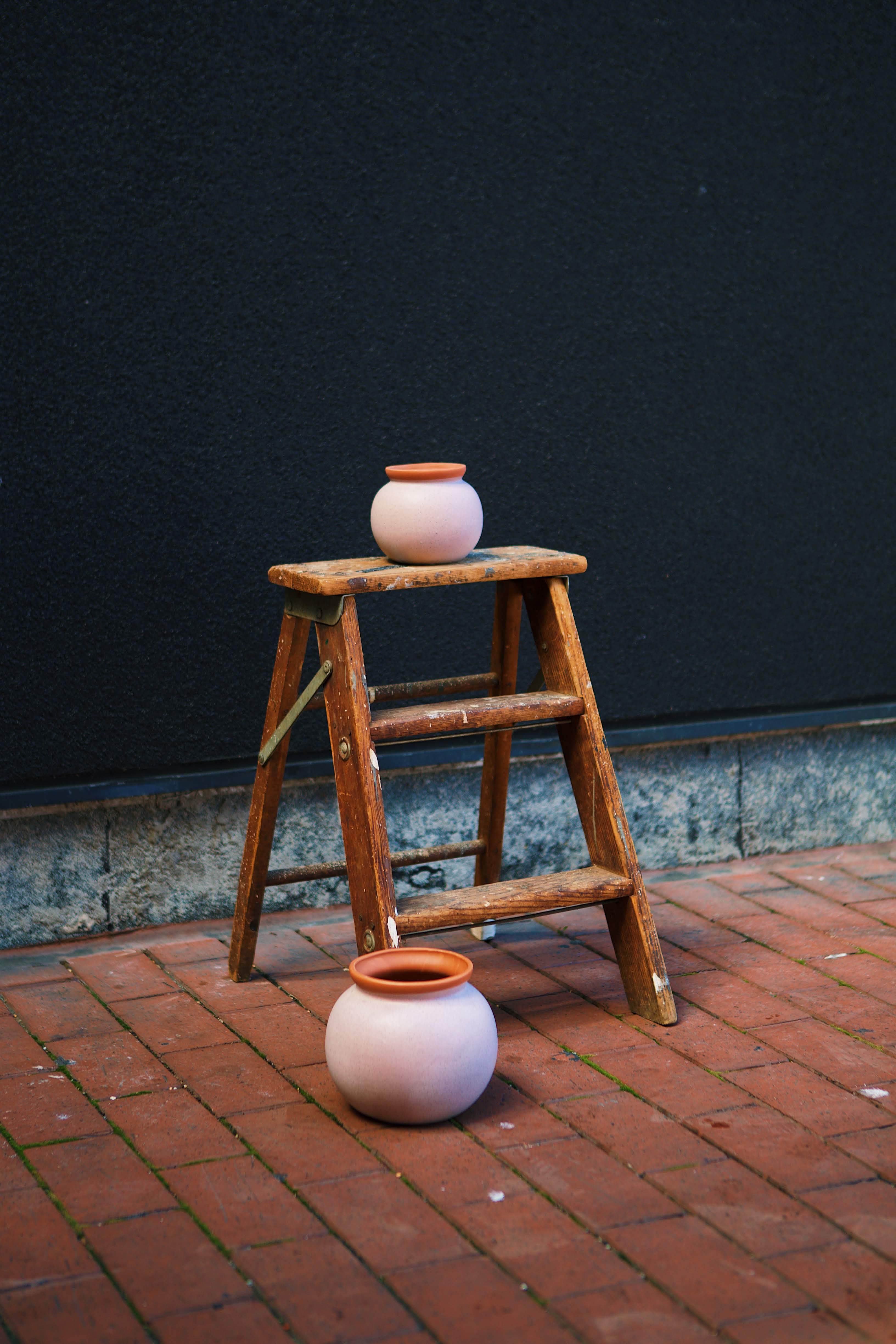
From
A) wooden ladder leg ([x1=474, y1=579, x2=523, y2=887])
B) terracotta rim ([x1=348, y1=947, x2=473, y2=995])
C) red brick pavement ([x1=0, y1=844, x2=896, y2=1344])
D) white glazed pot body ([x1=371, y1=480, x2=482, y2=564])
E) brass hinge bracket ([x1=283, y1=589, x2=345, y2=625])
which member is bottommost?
red brick pavement ([x1=0, y1=844, x2=896, y2=1344])

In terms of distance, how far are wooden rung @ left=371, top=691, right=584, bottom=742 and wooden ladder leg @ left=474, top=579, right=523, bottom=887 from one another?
27 cm

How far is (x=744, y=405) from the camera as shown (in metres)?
4.30

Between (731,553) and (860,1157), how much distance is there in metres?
2.16

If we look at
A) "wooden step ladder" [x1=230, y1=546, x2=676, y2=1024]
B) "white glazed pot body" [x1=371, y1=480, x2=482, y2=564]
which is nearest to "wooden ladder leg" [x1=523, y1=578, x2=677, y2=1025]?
"wooden step ladder" [x1=230, y1=546, x2=676, y2=1024]

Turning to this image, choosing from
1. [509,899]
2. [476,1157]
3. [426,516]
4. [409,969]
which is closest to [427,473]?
[426,516]

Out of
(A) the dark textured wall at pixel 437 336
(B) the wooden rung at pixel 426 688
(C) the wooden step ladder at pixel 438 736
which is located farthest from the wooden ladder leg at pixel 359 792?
(A) the dark textured wall at pixel 437 336

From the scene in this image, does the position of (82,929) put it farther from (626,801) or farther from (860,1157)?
(860,1157)

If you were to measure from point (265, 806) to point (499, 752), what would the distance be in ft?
2.13

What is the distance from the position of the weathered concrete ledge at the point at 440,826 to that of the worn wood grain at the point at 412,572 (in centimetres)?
88

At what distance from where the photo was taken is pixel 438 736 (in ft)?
11.0

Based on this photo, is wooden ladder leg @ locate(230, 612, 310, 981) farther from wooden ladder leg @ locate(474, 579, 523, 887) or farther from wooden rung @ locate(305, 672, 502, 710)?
wooden ladder leg @ locate(474, 579, 523, 887)

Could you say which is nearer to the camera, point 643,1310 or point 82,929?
point 643,1310

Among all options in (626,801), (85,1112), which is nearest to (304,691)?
(85,1112)

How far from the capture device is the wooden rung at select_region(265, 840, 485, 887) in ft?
11.3
